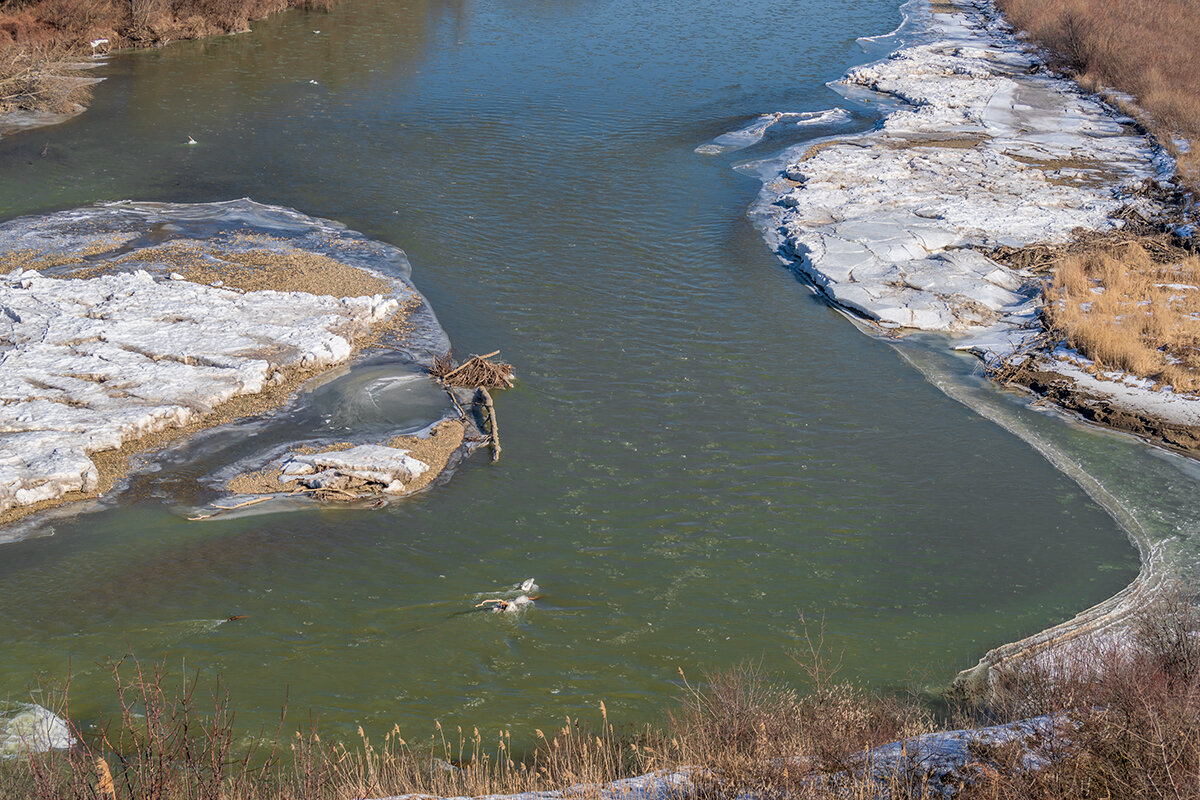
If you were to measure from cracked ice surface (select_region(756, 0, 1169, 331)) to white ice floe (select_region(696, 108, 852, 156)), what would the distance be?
1.30 metres

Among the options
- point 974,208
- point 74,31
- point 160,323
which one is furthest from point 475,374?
point 74,31

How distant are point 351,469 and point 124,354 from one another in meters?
3.88

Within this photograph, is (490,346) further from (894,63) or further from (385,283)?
(894,63)

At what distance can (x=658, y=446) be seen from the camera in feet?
40.8

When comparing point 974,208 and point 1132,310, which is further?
point 974,208

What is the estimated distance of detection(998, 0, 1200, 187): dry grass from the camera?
23.6m

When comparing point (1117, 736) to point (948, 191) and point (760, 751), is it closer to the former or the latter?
point (760, 751)

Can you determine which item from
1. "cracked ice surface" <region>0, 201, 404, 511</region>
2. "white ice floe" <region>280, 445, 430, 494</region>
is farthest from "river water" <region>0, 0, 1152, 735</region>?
"cracked ice surface" <region>0, 201, 404, 511</region>

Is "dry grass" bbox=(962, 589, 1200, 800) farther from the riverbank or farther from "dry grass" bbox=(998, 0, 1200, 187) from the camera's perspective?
the riverbank

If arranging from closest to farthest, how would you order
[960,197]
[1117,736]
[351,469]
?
[1117,736] < [351,469] < [960,197]

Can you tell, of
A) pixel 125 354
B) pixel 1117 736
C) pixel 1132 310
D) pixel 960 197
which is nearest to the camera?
pixel 1117 736

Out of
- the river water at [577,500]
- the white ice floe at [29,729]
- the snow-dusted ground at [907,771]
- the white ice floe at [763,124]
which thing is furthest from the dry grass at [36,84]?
the snow-dusted ground at [907,771]

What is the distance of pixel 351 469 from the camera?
11.3 m

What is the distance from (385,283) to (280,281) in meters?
1.59
